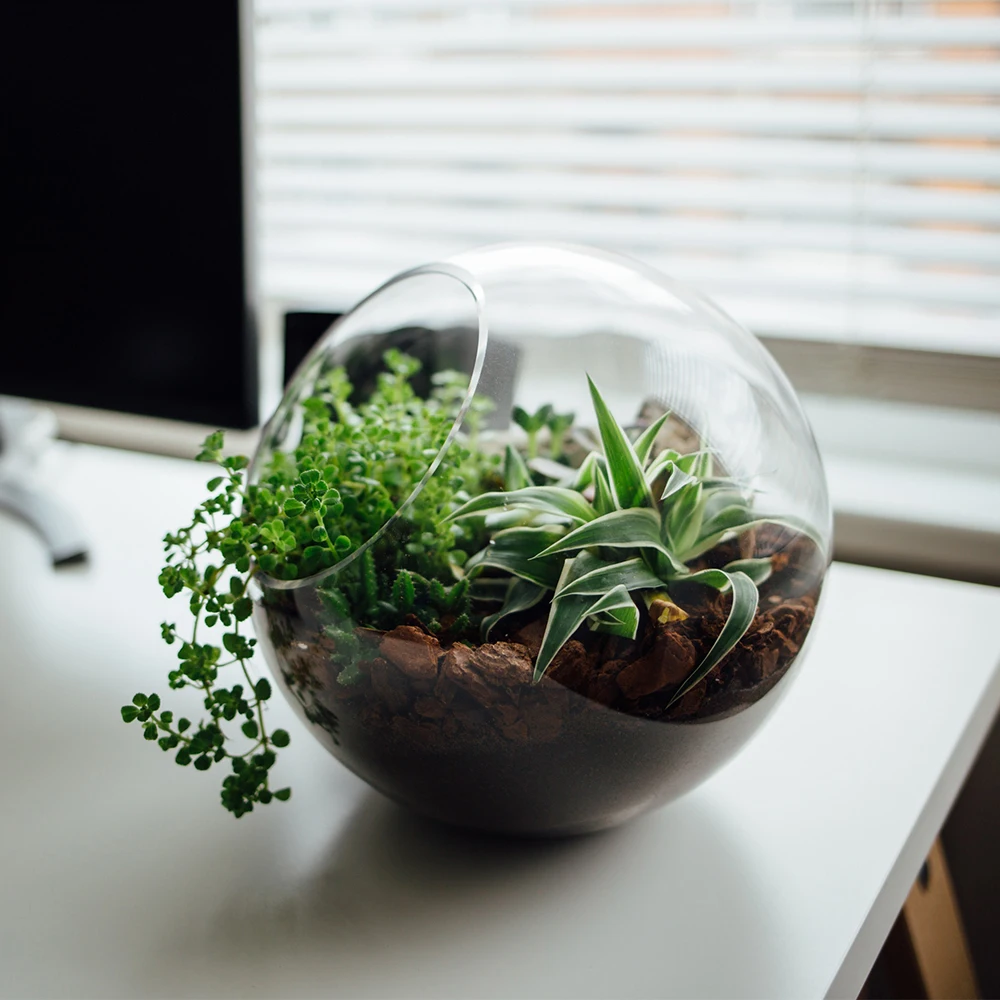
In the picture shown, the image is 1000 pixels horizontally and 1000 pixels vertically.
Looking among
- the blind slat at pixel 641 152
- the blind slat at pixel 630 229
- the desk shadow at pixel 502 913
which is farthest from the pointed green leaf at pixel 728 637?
the blind slat at pixel 641 152

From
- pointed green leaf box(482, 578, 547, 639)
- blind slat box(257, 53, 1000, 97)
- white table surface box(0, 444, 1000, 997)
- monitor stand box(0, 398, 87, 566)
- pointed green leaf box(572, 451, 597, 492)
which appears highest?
blind slat box(257, 53, 1000, 97)

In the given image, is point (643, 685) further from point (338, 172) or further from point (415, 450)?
point (338, 172)

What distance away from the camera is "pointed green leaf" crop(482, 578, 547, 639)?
438 millimetres

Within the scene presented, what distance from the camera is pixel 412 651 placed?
17.0 inches

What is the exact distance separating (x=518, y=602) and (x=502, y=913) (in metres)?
0.14

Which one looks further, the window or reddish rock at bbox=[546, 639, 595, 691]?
the window

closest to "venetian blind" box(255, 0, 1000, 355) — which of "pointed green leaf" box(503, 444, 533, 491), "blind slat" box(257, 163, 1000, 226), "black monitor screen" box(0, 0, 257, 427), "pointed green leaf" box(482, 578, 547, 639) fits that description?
"blind slat" box(257, 163, 1000, 226)

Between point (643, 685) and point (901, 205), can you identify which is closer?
point (643, 685)

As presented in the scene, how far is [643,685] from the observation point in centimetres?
43

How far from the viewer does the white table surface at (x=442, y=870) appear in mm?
442

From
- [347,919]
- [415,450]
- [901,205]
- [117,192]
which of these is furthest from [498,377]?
[901,205]

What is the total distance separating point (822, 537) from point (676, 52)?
2.58 ft

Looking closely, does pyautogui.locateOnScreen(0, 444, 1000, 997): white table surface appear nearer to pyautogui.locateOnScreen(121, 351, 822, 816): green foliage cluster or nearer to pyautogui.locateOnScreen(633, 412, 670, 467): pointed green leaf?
pyautogui.locateOnScreen(121, 351, 822, 816): green foliage cluster

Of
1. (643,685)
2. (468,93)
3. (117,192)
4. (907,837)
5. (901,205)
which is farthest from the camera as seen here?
(468,93)
